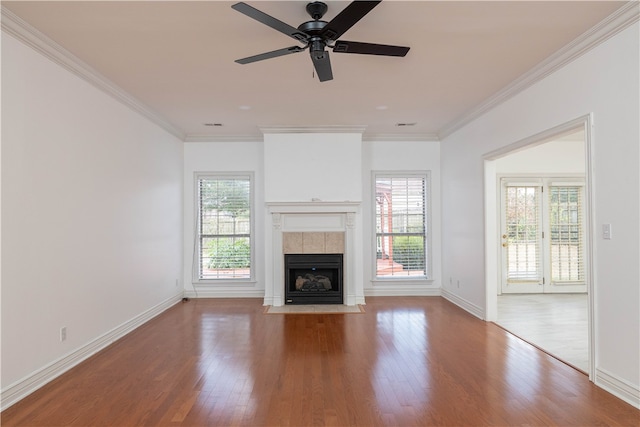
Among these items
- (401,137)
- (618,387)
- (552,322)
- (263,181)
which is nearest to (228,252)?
(263,181)

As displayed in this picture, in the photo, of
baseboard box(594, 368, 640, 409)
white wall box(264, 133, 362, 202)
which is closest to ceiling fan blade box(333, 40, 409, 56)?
baseboard box(594, 368, 640, 409)

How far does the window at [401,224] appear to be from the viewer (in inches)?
261

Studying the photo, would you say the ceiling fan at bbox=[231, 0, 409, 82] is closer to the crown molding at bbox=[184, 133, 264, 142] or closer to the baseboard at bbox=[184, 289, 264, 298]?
the crown molding at bbox=[184, 133, 264, 142]

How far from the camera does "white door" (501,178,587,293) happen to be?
6586 millimetres

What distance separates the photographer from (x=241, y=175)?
21.4 feet

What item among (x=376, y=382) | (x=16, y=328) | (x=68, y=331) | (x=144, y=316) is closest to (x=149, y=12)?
(x=16, y=328)

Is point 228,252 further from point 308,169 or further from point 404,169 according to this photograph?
point 404,169

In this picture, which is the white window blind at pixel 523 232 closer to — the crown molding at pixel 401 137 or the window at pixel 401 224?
the window at pixel 401 224

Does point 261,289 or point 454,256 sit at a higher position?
point 454,256

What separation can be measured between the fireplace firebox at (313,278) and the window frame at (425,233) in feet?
2.95

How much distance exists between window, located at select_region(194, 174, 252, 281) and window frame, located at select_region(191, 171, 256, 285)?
2 centimetres

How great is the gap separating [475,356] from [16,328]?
12.6 ft

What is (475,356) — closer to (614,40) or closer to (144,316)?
(614,40)

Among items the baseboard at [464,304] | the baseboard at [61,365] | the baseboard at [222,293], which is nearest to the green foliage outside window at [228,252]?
the baseboard at [222,293]
